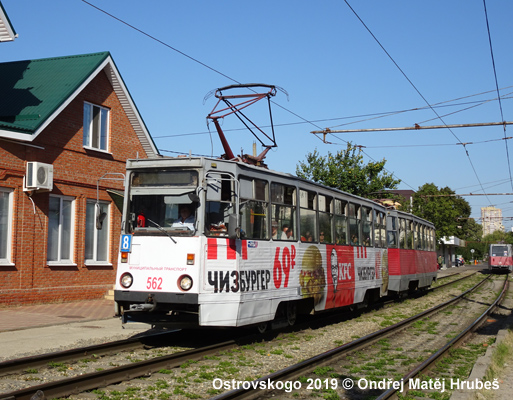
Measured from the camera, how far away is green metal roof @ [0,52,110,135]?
1736 centimetres

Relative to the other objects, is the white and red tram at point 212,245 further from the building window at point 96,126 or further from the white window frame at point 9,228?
the building window at point 96,126

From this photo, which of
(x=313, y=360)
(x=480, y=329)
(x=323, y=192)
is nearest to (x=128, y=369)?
(x=313, y=360)

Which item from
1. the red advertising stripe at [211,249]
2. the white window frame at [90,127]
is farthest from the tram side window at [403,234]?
the red advertising stripe at [211,249]

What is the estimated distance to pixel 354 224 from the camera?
16016 millimetres

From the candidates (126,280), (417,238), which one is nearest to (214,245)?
(126,280)

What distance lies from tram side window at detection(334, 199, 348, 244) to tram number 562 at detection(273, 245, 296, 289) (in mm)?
2819

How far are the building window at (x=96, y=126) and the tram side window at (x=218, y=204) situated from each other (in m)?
10.8

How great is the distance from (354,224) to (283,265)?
4.96 metres

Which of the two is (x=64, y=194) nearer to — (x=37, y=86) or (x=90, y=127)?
(x=90, y=127)

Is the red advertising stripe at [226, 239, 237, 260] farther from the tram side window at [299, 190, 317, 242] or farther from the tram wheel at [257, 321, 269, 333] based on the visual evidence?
the tram side window at [299, 190, 317, 242]

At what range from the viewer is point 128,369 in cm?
789

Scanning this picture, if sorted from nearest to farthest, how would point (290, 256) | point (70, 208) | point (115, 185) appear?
point (290, 256) → point (70, 208) → point (115, 185)

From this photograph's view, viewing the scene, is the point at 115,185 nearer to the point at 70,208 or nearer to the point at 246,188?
the point at 70,208

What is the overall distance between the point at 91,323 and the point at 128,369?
6138 millimetres
